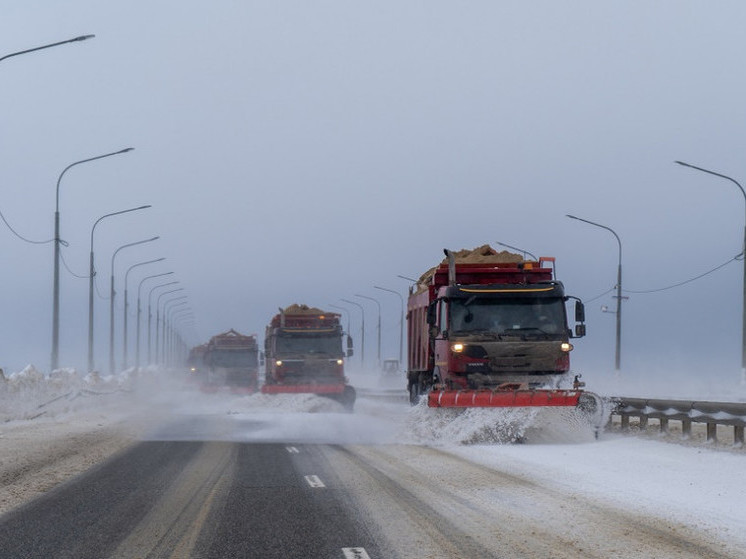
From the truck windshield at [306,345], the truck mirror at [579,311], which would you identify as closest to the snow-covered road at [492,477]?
the truck mirror at [579,311]

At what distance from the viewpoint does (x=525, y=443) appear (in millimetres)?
20875

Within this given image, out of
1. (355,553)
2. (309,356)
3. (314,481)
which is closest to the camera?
(355,553)

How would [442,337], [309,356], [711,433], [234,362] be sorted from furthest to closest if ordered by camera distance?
[234,362], [309,356], [442,337], [711,433]

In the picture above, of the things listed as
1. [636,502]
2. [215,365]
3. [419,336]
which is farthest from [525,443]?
[215,365]

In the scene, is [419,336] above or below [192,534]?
above

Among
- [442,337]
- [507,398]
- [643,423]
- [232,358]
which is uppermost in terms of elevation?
[442,337]

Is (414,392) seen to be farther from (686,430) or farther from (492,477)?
(492,477)

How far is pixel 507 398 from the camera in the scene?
20203mm

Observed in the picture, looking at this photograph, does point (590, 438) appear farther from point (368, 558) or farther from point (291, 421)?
point (368, 558)

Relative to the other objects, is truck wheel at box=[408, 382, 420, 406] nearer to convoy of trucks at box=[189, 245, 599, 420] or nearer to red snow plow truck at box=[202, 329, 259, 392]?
convoy of trucks at box=[189, 245, 599, 420]

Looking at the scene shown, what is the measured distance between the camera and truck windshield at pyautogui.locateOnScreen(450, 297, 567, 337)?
70.9 ft

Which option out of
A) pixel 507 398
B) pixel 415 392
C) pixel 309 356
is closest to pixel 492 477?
pixel 507 398

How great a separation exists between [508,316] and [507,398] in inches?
80.4

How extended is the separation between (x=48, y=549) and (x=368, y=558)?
2.48 metres
